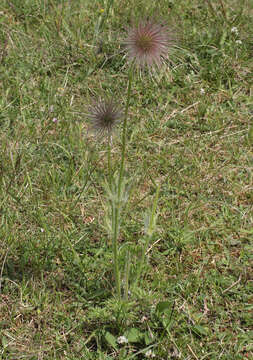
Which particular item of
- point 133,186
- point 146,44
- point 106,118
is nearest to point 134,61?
point 146,44

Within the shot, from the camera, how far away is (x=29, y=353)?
202 centimetres

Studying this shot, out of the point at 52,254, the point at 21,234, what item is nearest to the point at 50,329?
the point at 52,254

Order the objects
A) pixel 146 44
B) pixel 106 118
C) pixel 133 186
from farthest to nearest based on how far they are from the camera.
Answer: pixel 133 186
pixel 106 118
pixel 146 44

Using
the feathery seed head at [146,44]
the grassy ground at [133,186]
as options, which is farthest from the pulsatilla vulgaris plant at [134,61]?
the grassy ground at [133,186]

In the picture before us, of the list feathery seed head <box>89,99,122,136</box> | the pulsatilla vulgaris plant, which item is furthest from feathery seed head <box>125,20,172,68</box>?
feathery seed head <box>89,99,122,136</box>

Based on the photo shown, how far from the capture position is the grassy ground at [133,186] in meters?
2.11

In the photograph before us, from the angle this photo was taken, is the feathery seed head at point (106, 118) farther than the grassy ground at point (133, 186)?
No

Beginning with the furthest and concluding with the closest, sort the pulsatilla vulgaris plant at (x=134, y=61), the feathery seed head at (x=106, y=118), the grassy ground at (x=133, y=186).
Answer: the grassy ground at (x=133, y=186), the feathery seed head at (x=106, y=118), the pulsatilla vulgaris plant at (x=134, y=61)

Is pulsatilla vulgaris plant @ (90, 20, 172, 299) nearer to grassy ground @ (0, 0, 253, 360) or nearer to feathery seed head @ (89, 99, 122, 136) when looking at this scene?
feathery seed head @ (89, 99, 122, 136)

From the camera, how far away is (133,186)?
2689 mm

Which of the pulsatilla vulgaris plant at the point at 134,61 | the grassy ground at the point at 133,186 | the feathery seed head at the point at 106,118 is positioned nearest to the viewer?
the pulsatilla vulgaris plant at the point at 134,61

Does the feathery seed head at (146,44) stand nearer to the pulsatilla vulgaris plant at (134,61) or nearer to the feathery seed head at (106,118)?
the pulsatilla vulgaris plant at (134,61)

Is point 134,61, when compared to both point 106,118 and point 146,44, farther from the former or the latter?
point 106,118

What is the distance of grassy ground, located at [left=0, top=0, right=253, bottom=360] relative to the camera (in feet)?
6.91
